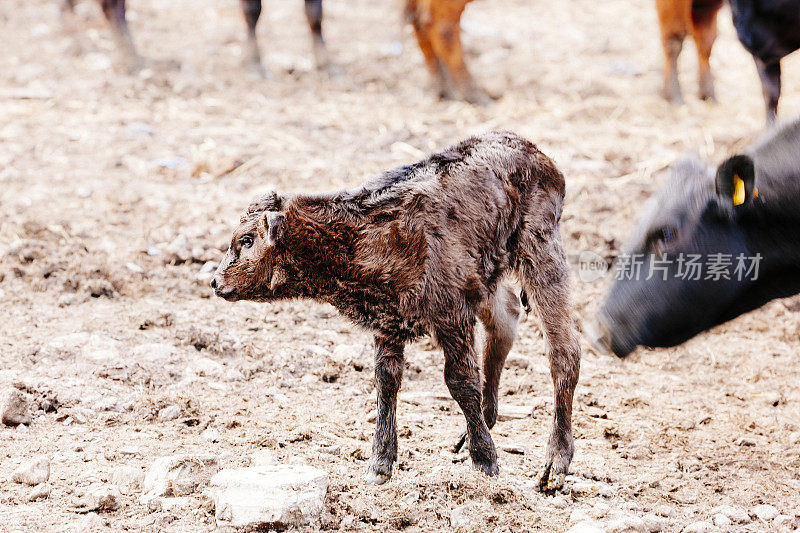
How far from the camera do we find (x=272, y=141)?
29.8 feet

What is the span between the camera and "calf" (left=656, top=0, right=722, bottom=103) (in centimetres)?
1077

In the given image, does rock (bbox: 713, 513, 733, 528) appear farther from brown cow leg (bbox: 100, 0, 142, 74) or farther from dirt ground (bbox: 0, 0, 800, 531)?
brown cow leg (bbox: 100, 0, 142, 74)

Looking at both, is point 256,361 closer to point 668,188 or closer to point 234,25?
point 668,188

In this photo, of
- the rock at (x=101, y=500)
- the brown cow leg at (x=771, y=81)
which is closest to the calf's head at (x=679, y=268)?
the rock at (x=101, y=500)

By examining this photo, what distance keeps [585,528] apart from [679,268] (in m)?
1.63

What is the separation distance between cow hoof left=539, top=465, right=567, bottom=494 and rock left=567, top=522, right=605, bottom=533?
413 mm

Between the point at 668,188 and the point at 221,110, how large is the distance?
6.40m

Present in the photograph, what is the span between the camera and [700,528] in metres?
3.86

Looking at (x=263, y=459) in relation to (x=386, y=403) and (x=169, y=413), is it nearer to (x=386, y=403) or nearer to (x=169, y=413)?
(x=386, y=403)

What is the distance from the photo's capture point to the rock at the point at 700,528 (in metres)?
3.85

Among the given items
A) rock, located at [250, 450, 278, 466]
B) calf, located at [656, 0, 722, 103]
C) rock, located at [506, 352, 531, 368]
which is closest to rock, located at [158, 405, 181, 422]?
rock, located at [250, 450, 278, 466]

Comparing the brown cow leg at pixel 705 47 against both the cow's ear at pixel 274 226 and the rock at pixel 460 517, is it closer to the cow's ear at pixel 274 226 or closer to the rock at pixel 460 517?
the cow's ear at pixel 274 226

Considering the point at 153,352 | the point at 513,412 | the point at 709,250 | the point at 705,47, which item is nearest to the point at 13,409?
the point at 153,352

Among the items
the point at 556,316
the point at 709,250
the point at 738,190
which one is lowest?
the point at 556,316
